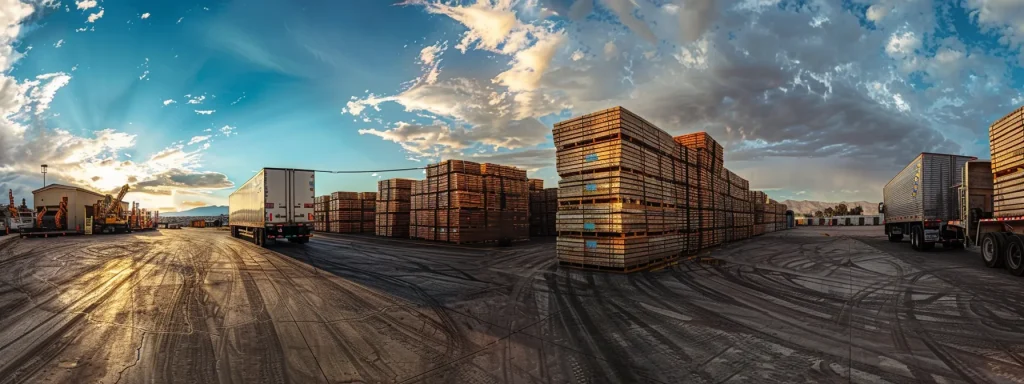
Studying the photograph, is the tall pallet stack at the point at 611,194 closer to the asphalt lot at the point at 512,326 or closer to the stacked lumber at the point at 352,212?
the asphalt lot at the point at 512,326

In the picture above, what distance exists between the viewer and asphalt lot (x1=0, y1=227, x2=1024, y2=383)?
14.2 feet

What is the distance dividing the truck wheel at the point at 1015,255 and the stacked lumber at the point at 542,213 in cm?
2088

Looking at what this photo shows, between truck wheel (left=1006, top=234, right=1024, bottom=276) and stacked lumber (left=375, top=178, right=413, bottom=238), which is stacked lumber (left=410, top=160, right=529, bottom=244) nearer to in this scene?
stacked lumber (left=375, top=178, right=413, bottom=238)

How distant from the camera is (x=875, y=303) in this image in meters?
7.44

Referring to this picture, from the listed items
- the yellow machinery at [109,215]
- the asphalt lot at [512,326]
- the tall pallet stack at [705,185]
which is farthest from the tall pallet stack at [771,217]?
the yellow machinery at [109,215]

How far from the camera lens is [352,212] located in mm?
35406

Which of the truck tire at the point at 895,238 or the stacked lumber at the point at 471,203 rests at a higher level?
the stacked lumber at the point at 471,203

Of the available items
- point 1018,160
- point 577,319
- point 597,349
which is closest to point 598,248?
point 577,319

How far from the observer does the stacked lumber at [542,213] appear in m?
29.3

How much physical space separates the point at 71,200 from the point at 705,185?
49.4m

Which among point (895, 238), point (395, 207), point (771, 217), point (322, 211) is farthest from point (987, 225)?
point (322, 211)

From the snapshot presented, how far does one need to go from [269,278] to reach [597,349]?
8588 mm

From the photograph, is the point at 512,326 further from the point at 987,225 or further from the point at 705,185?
the point at 987,225

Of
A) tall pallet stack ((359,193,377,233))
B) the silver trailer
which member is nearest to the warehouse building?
tall pallet stack ((359,193,377,233))
